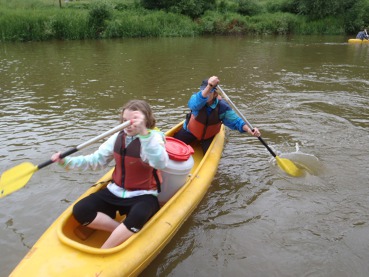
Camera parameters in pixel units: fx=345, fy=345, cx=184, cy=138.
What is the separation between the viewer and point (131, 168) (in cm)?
289

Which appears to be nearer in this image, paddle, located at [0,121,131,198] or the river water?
paddle, located at [0,121,131,198]

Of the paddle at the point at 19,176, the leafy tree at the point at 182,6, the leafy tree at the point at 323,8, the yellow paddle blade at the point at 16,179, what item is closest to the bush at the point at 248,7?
the leafy tree at the point at 182,6

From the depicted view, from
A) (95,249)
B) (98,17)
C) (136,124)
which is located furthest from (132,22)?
(95,249)

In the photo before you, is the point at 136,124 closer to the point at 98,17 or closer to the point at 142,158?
the point at 142,158

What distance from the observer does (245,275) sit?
9.90ft

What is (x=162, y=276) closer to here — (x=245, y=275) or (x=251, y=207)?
(x=245, y=275)

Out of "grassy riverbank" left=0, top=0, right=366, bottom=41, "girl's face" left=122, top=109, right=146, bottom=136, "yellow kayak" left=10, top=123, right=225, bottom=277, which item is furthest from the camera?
"grassy riverbank" left=0, top=0, right=366, bottom=41

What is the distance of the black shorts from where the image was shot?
111 inches

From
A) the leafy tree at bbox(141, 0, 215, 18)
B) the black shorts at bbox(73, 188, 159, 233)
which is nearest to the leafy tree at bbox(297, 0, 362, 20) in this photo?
the leafy tree at bbox(141, 0, 215, 18)

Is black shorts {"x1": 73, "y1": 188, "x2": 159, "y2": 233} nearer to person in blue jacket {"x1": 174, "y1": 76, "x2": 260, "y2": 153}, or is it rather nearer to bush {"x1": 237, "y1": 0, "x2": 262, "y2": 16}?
person in blue jacket {"x1": 174, "y1": 76, "x2": 260, "y2": 153}

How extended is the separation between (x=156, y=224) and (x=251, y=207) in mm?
1429

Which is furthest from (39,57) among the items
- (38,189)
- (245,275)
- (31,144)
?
(245,275)

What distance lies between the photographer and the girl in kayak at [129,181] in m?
2.76

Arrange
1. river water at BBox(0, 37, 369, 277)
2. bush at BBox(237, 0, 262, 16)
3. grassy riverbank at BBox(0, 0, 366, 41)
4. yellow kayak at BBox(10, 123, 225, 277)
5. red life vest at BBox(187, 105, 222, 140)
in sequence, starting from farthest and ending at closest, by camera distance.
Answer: bush at BBox(237, 0, 262, 16)
grassy riverbank at BBox(0, 0, 366, 41)
red life vest at BBox(187, 105, 222, 140)
river water at BBox(0, 37, 369, 277)
yellow kayak at BBox(10, 123, 225, 277)
